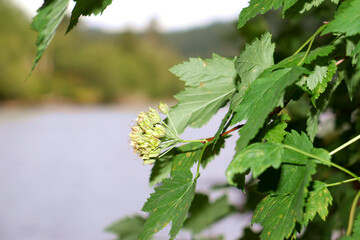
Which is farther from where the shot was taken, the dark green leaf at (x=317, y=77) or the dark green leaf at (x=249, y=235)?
the dark green leaf at (x=249, y=235)

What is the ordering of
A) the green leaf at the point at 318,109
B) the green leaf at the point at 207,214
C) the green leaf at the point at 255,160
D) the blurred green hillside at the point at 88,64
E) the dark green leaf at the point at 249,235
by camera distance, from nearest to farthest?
the green leaf at the point at 255,160 → the green leaf at the point at 318,109 → the dark green leaf at the point at 249,235 → the green leaf at the point at 207,214 → the blurred green hillside at the point at 88,64

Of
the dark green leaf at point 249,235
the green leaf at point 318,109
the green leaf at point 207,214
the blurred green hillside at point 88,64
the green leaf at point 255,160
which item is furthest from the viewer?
the blurred green hillside at point 88,64

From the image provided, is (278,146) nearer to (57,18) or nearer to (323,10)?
(57,18)

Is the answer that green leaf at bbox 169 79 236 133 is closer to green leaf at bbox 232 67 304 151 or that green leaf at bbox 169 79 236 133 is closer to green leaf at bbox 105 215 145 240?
green leaf at bbox 232 67 304 151

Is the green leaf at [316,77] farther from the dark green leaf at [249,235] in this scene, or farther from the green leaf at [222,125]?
the dark green leaf at [249,235]

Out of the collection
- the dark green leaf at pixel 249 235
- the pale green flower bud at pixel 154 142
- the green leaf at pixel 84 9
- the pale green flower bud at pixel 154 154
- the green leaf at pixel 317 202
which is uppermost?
the green leaf at pixel 84 9

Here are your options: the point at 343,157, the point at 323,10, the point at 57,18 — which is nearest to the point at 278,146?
the point at 57,18

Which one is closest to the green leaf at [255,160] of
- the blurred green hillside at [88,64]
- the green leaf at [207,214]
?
the green leaf at [207,214]
